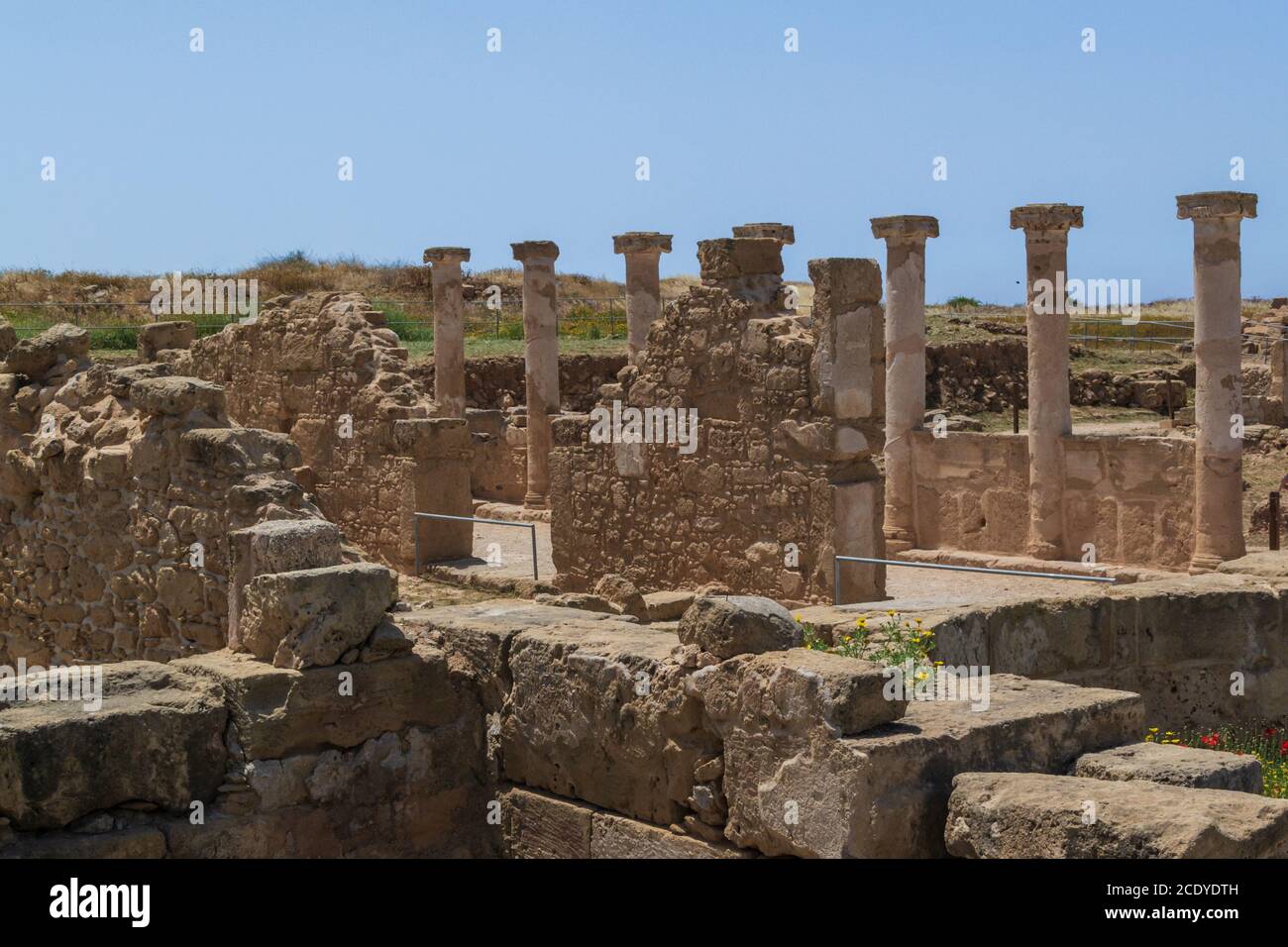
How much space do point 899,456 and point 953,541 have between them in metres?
1.14

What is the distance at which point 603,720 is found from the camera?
5.54m

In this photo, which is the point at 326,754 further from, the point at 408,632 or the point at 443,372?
the point at 443,372

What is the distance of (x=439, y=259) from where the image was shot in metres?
20.4

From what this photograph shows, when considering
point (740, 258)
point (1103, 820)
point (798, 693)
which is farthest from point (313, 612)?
point (740, 258)

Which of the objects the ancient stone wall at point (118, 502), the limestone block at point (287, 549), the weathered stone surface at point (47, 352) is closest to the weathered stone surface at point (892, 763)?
the limestone block at point (287, 549)

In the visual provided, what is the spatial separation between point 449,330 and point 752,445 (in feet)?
33.1

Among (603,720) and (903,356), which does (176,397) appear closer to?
(603,720)

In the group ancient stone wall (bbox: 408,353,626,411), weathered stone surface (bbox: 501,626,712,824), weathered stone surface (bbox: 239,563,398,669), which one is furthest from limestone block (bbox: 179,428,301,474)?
ancient stone wall (bbox: 408,353,626,411)

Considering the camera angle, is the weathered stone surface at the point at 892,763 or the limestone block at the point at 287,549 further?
the limestone block at the point at 287,549

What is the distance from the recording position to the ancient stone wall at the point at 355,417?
47.2ft

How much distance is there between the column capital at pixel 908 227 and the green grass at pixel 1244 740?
1005 cm

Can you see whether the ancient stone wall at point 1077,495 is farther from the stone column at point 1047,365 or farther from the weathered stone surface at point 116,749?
the weathered stone surface at point 116,749

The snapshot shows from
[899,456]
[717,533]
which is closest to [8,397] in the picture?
[717,533]

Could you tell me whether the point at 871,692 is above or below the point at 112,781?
above
